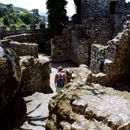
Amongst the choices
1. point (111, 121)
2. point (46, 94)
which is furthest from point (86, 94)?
point (46, 94)

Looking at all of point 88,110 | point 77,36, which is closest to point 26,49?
point 77,36

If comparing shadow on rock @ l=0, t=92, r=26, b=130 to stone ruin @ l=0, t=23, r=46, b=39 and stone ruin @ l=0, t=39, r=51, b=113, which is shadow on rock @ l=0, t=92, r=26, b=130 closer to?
stone ruin @ l=0, t=39, r=51, b=113

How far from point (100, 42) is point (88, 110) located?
15926 millimetres

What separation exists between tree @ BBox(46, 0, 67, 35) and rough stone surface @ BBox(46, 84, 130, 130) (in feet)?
57.1

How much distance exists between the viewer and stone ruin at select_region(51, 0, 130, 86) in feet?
45.0

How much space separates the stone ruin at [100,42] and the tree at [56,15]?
1906 mm

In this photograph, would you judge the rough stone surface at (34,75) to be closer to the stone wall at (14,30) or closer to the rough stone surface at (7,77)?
the rough stone surface at (7,77)

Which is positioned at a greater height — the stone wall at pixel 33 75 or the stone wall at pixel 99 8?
the stone wall at pixel 99 8

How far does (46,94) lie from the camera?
579 inches

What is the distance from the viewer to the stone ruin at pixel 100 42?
13.7 m

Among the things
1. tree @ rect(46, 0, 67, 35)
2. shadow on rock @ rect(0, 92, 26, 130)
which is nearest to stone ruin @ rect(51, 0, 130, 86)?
tree @ rect(46, 0, 67, 35)

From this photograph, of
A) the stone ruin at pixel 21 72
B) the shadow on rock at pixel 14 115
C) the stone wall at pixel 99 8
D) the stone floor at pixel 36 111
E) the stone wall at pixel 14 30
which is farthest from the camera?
the stone wall at pixel 99 8

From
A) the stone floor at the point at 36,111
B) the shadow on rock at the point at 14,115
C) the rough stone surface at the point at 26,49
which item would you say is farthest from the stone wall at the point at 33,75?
the rough stone surface at the point at 26,49

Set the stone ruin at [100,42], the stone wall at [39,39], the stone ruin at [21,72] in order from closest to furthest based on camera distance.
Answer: the stone ruin at [21,72]
the stone ruin at [100,42]
the stone wall at [39,39]
